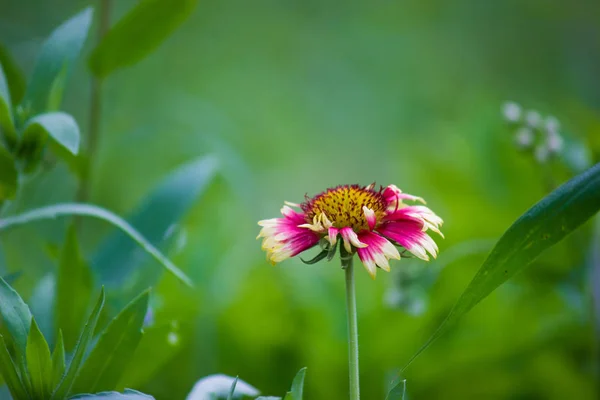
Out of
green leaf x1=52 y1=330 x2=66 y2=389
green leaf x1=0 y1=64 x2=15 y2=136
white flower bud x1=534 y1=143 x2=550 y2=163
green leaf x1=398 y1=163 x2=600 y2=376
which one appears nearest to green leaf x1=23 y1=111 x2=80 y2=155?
green leaf x1=0 y1=64 x2=15 y2=136

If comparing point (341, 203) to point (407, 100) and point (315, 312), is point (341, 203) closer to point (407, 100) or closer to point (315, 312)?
point (315, 312)

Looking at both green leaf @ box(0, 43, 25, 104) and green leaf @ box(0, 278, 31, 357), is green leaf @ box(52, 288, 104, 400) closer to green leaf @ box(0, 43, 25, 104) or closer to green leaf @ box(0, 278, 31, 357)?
green leaf @ box(0, 278, 31, 357)

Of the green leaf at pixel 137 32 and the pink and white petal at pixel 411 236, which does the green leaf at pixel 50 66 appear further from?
the pink and white petal at pixel 411 236

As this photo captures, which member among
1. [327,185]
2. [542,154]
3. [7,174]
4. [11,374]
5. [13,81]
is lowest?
[11,374]

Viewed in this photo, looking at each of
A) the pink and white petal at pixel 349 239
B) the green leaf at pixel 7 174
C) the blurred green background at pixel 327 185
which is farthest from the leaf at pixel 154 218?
the pink and white petal at pixel 349 239

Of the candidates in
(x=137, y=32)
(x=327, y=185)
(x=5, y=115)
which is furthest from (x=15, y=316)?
(x=327, y=185)

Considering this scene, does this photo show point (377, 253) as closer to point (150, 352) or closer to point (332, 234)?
point (332, 234)
